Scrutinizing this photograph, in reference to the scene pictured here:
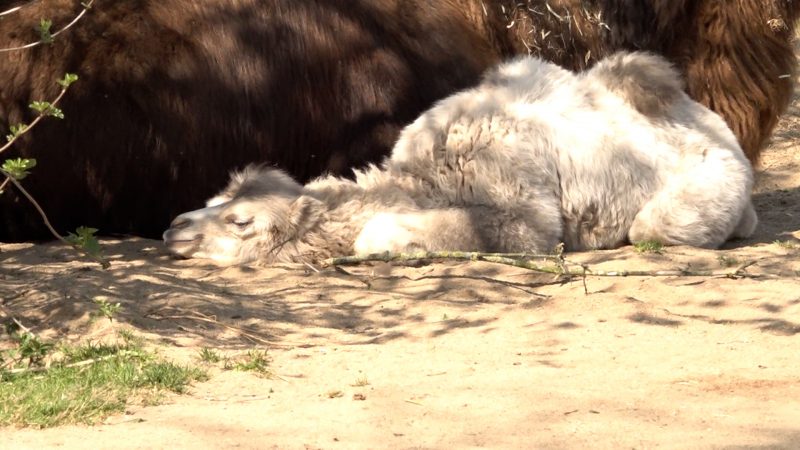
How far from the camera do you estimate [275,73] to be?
7152 millimetres

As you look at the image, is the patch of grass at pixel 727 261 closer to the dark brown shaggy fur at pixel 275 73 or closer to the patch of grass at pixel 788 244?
the patch of grass at pixel 788 244

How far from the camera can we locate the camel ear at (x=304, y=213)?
20.6 ft

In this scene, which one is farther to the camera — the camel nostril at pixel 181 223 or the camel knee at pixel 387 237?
the camel nostril at pixel 181 223

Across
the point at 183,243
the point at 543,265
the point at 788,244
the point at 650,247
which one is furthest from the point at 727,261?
the point at 183,243

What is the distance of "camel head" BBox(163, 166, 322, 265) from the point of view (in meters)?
6.25

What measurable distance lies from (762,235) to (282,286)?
9.44ft

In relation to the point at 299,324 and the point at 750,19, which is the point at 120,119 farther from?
the point at 750,19

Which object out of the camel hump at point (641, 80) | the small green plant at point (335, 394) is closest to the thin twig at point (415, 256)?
the camel hump at point (641, 80)

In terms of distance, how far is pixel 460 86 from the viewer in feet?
24.2

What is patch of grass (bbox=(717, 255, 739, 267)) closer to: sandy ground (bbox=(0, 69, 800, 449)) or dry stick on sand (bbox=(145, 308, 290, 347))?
sandy ground (bbox=(0, 69, 800, 449))

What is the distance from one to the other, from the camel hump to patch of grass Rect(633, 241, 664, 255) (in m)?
0.76

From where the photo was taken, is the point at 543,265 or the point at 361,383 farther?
the point at 543,265

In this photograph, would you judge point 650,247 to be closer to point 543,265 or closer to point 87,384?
point 543,265

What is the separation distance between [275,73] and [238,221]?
118 cm
